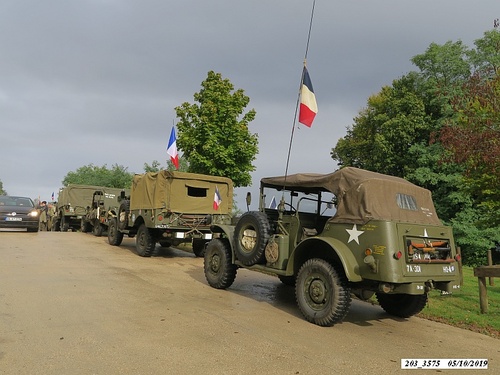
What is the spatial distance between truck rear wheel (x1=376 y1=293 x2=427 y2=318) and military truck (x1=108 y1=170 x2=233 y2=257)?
18.0 ft

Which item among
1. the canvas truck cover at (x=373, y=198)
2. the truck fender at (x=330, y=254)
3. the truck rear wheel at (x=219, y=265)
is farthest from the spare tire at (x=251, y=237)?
the canvas truck cover at (x=373, y=198)

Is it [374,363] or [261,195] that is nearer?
[374,363]

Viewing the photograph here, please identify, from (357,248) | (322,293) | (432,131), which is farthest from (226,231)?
(432,131)

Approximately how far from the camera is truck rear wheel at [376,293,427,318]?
6707 millimetres

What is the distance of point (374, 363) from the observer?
4.52 meters

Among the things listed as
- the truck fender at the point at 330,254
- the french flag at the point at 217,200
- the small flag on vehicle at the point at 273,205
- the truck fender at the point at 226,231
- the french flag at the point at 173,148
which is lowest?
the truck fender at the point at 330,254

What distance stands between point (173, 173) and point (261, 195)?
203 inches

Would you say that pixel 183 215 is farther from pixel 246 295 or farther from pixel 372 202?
pixel 372 202

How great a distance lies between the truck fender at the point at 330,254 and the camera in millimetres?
5672

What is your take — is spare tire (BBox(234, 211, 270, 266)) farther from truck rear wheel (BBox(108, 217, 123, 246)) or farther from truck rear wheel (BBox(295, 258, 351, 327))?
truck rear wheel (BBox(108, 217, 123, 246))

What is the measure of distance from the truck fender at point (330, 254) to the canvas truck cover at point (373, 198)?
364 mm

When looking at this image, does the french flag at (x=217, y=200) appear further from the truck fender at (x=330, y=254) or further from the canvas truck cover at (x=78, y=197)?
the canvas truck cover at (x=78, y=197)

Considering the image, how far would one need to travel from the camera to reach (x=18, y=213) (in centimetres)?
1716

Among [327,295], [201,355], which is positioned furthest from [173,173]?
[201,355]
